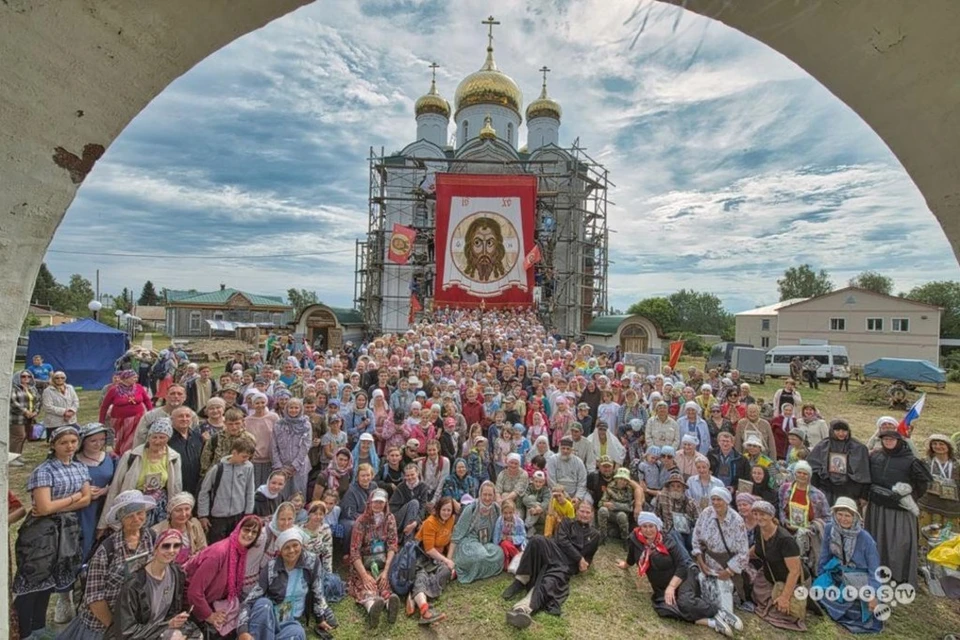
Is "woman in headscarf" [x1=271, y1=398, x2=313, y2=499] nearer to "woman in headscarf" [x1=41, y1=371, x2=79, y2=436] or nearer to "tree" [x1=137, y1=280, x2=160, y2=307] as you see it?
"woman in headscarf" [x1=41, y1=371, x2=79, y2=436]

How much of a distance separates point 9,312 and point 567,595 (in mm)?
4632

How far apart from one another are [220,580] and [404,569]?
5.38ft

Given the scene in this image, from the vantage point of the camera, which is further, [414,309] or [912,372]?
[414,309]

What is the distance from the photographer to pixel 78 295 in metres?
52.4

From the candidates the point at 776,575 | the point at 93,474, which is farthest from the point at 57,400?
the point at 776,575

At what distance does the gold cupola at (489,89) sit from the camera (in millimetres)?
30391

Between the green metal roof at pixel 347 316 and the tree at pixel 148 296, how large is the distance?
61.8 m

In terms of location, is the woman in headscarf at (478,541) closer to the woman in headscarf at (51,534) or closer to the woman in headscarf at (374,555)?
the woman in headscarf at (374,555)

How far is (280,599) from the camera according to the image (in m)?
3.67

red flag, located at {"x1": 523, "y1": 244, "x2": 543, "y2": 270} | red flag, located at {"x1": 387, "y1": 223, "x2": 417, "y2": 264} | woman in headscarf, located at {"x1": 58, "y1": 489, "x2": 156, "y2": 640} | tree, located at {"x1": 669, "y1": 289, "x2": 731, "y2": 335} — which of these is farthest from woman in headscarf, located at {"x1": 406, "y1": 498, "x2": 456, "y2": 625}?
tree, located at {"x1": 669, "y1": 289, "x2": 731, "y2": 335}

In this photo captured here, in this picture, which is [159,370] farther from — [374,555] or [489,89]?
[489,89]

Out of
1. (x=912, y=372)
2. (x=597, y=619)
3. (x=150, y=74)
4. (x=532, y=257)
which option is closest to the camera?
(x=150, y=74)

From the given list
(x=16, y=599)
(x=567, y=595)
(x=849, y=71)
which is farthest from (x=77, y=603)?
(x=849, y=71)

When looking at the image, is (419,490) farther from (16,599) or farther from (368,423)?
(16,599)
